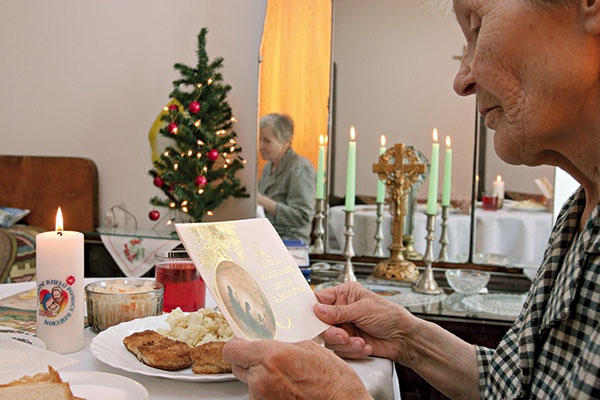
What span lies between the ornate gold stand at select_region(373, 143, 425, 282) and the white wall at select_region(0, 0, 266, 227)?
976 millimetres

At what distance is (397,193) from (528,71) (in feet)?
5.41

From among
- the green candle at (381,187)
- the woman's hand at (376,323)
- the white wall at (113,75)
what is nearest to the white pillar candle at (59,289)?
the woman's hand at (376,323)

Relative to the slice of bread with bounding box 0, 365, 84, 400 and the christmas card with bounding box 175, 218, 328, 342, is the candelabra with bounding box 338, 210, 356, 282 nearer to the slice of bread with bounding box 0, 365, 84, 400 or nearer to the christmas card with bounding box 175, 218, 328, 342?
the christmas card with bounding box 175, 218, 328, 342

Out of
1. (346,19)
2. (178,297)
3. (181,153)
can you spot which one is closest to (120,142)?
(181,153)

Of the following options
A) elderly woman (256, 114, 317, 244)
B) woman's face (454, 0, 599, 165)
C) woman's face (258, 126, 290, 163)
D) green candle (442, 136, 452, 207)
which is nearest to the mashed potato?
woman's face (454, 0, 599, 165)

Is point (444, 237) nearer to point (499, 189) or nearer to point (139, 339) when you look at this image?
point (499, 189)

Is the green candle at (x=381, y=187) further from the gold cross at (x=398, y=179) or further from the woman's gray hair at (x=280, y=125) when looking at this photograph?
the woman's gray hair at (x=280, y=125)

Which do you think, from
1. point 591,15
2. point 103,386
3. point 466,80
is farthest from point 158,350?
point 591,15

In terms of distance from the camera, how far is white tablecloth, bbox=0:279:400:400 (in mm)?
915

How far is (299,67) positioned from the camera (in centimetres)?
298

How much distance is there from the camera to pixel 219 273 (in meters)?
0.98

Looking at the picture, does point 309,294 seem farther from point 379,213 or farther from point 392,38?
point 392,38

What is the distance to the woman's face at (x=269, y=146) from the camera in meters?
3.02

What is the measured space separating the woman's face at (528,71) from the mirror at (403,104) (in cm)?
183
